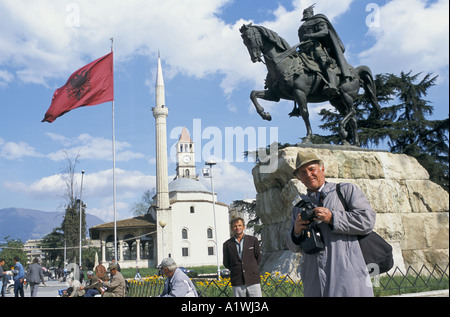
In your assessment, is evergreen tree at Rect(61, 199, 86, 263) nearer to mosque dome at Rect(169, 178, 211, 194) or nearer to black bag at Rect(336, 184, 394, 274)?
mosque dome at Rect(169, 178, 211, 194)

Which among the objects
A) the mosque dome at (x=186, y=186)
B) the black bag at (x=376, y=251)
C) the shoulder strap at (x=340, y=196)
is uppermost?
the mosque dome at (x=186, y=186)

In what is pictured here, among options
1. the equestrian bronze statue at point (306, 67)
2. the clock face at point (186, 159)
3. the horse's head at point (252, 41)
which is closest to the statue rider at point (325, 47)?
the equestrian bronze statue at point (306, 67)

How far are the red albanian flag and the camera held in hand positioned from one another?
11.5 m

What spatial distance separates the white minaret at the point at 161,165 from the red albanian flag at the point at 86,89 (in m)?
36.0

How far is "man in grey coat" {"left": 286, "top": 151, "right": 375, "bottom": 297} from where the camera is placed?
84.7 inches

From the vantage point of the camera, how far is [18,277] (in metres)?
11.9

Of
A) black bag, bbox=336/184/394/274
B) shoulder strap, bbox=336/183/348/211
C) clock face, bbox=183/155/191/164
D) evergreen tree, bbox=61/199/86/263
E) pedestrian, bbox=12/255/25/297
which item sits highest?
clock face, bbox=183/155/191/164

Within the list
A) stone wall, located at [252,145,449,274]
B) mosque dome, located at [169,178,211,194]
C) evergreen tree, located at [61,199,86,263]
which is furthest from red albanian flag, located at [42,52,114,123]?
mosque dome, located at [169,178,211,194]

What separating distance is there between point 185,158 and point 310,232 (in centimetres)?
8115

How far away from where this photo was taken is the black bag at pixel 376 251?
7.16 ft

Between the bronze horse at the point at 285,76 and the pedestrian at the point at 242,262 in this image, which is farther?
the bronze horse at the point at 285,76

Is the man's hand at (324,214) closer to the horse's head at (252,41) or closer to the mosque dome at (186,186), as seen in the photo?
the horse's head at (252,41)
